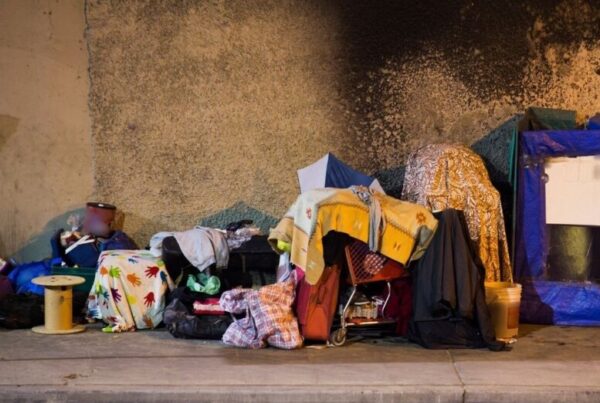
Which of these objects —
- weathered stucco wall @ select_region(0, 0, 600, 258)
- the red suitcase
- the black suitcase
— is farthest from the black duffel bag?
weathered stucco wall @ select_region(0, 0, 600, 258)

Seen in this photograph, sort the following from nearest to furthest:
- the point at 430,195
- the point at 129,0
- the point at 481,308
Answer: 1. the point at 481,308
2. the point at 430,195
3. the point at 129,0

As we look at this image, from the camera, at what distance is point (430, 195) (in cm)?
832

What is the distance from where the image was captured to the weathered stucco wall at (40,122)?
9.29 m

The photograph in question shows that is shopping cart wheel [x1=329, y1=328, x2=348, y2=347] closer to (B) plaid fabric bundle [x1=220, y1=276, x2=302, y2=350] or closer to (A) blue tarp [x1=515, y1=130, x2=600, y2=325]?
(B) plaid fabric bundle [x1=220, y1=276, x2=302, y2=350]

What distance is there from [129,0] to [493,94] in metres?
4.37

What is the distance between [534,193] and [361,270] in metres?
2.22

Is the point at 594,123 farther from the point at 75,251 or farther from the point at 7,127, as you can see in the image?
the point at 7,127

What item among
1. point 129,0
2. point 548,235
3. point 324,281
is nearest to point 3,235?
point 129,0

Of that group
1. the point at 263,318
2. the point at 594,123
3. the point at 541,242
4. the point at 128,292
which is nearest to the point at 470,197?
the point at 541,242

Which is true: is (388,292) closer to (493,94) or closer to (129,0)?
(493,94)

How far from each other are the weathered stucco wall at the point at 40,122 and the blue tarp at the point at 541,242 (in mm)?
4964

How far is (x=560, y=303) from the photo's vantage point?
27.6 ft

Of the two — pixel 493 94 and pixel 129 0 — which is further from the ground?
pixel 129 0

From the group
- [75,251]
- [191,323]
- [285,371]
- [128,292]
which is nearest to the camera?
[285,371]
